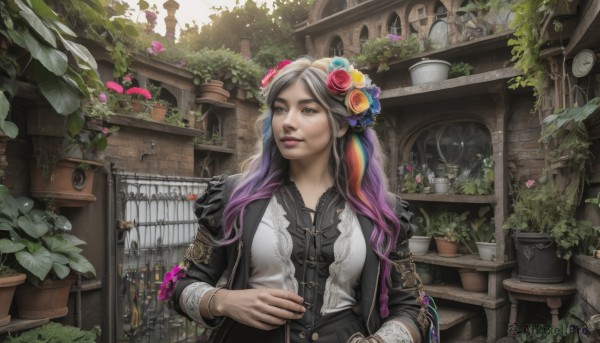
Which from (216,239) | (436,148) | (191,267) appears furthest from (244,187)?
(436,148)

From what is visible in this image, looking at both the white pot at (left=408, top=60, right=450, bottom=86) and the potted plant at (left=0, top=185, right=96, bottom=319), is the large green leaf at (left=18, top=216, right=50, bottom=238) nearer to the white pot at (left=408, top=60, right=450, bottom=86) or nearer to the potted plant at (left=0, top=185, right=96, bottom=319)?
the potted plant at (left=0, top=185, right=96, bottom=319)

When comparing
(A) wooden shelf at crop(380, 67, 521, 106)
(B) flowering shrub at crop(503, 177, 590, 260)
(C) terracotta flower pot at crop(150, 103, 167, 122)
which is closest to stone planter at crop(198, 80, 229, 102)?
(C) terracotta flower pot at crop(150, 103, 167, 122)

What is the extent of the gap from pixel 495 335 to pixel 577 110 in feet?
8.03

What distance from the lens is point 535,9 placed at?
312cm

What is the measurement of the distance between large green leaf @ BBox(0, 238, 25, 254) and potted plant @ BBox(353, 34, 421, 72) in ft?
13.8

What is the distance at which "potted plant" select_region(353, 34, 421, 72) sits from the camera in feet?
16.6

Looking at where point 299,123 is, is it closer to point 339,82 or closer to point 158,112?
point 339,82

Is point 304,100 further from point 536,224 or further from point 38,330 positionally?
point 536,224

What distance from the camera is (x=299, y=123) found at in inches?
53.2

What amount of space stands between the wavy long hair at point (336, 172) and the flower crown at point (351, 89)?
2cm

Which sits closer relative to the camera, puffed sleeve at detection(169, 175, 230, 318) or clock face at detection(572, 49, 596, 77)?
puffed sleeve at detection(169, 175, 230, 318)

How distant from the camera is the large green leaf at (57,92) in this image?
238 centimetres

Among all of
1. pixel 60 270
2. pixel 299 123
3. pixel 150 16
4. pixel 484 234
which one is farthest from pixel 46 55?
pixel 484 234

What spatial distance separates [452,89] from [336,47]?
9.11ft
